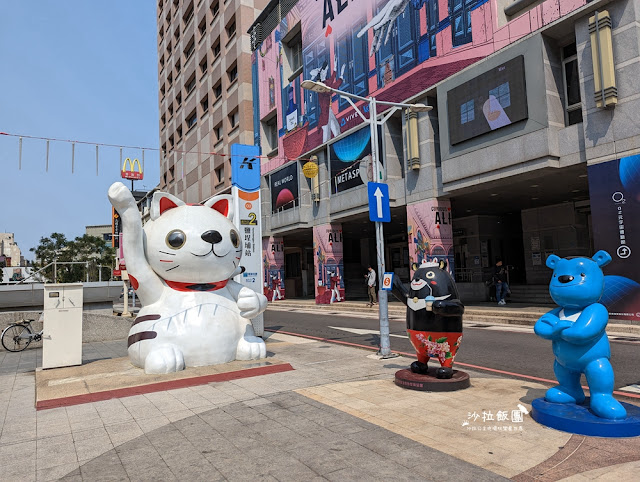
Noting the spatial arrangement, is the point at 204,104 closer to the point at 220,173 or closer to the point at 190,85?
the point at 190,85

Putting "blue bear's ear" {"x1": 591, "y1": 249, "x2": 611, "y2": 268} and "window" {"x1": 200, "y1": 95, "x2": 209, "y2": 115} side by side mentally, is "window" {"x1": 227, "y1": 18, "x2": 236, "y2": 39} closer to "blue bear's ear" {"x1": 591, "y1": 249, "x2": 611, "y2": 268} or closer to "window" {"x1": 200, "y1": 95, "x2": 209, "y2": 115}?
"window" {"x1": 200, "y1": 95, "x2": 209, "y2": 115}

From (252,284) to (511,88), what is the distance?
34.6 feet

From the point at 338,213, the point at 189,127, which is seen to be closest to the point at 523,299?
the point at 338,213

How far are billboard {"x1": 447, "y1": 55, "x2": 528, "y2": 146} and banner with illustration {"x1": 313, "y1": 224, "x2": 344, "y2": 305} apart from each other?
1000cm

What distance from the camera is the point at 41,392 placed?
6906 millimetres

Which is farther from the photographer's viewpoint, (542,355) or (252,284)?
(252,284)

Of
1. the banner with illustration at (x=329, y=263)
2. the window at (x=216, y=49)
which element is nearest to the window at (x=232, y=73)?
the window at (x=216, y=49)

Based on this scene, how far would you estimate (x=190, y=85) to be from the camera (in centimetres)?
4616

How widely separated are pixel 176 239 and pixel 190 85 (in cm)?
4228

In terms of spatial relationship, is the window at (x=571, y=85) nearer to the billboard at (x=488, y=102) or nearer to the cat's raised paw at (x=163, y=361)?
the billboard at (x=488, y=102)

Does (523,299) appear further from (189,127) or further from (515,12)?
(189,127)

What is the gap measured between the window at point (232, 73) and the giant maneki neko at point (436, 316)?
33.7 meters

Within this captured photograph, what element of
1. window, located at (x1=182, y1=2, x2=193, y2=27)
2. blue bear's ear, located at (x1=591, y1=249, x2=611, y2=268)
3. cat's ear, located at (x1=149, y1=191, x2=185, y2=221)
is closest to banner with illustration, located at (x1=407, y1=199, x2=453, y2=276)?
cat's ear, located at (x1=149, y1=191, x2=185, y2=221)

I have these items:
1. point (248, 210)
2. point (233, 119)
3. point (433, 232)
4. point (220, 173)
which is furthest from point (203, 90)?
point (248, 210)
